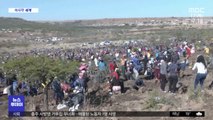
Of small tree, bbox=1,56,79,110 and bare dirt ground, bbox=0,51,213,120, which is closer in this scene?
bare dirt ground, bbox=0,51,213,120

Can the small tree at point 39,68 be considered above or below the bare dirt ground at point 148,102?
above

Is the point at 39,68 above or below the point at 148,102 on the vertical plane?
above

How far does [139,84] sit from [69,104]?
5338 millimetres

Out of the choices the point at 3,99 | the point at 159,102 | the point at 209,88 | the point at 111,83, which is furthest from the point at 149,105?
the point at 3,99

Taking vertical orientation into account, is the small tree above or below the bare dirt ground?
above

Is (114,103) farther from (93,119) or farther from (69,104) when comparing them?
(93,119)

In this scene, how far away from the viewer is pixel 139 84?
2242cm

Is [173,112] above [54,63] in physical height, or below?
below

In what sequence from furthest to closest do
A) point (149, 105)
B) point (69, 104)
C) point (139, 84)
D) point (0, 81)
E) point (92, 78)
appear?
point (0, 81) → point (92, 78) → point (139, 84) → point (69, 104) → point (149, 105)

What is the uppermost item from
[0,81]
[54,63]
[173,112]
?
[54,63]

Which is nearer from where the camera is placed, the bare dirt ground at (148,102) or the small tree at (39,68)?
the bare dirt ground at (148,102)

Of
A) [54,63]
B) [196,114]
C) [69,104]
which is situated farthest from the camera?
[69,104]

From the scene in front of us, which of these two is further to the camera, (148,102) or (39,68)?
(39,68)

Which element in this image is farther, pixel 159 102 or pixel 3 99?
pixel 3 99
